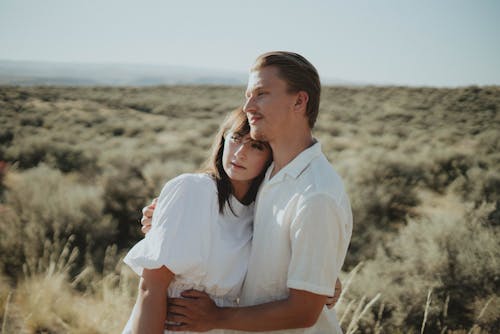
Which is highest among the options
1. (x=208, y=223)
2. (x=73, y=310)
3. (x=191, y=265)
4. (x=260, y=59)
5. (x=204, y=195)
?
(x=260, y=59)

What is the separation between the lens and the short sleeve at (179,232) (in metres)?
1.73

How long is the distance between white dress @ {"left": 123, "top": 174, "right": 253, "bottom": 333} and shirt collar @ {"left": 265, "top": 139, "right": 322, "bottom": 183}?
1.28 ft

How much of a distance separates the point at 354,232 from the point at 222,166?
498cm

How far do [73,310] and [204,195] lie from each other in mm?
3188

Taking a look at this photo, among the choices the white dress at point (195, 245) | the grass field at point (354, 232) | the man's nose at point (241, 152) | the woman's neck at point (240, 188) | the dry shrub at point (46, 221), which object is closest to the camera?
the white dress at point (195, 245)

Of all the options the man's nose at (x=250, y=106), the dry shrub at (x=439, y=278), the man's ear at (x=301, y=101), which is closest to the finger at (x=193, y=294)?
the man's nose at (x=250, y=106)

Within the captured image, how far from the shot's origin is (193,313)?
181 centimetres

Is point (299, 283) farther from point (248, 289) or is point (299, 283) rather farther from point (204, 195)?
point (204, 195)

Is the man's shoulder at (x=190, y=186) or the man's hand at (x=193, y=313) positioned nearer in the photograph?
the man's hand at (x=193, y=313)

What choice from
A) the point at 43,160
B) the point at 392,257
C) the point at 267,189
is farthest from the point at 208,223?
the point at 43,160

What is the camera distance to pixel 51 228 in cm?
602

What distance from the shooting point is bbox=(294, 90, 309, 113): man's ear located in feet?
6.93

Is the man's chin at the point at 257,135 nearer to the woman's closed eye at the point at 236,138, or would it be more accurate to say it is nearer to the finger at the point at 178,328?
the woman's closed eye at the point at 236,138

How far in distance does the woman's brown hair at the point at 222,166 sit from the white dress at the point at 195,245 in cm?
13
